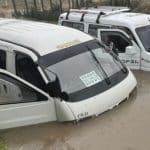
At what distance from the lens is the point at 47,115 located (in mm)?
8188

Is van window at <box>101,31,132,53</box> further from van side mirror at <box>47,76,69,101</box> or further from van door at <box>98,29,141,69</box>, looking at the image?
van side mirror at <box>47,76,69,101</box>

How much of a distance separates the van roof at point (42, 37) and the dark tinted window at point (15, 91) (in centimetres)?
68

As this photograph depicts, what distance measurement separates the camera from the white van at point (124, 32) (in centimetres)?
1150

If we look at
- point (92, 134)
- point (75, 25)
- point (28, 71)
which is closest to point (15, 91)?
point (28, 71)

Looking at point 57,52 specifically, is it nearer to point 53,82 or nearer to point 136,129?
point 53,82

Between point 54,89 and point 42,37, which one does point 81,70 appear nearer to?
point 54,89

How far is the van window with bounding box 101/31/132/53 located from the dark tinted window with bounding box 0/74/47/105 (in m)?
4.08

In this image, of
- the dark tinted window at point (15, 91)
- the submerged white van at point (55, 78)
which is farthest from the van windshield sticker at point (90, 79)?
the dark tinted window at point (15, 91)

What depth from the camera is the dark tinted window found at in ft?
27.1

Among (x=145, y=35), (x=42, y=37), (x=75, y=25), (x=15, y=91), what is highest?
(x=42, y=37)

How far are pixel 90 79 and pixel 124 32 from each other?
3.42 meters

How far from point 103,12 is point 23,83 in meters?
4.61

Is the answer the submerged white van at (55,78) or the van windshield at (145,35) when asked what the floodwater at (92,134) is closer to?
the submerged white van at (55,78)

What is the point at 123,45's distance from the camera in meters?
11.8
